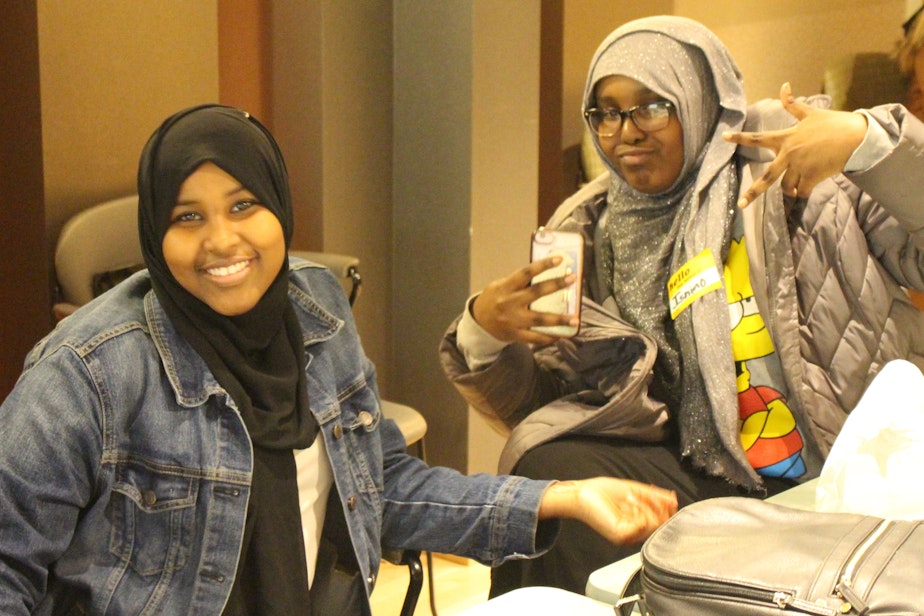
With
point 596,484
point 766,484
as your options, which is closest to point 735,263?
point 766,484

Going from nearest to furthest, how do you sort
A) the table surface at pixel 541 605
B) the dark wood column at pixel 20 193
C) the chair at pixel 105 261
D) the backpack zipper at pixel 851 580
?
the backpack zipper at pixel 851 580 < the table surface at pixel 541 605 < the dark wood column at pixel 20 193 < the chair at pixel 105 261

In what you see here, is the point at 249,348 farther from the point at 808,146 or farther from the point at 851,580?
the point at 808,146

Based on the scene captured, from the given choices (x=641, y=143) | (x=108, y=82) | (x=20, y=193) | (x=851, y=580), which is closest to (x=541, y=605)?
(x=851, y=580)

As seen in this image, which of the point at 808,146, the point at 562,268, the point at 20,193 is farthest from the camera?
the point at 20,193

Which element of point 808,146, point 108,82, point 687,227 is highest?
point 108,82

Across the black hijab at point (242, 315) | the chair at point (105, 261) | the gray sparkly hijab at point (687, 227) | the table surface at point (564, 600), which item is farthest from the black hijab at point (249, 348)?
the chair at point (105, 261)

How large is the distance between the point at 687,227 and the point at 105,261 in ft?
5.10

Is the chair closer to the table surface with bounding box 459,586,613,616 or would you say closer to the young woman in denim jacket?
the young woman in denim jacket

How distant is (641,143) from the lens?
195 cm

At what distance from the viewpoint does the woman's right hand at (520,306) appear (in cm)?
179

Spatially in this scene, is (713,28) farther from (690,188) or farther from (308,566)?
(308,566)

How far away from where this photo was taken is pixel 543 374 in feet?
6.78

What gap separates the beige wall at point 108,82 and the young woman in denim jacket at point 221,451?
56.7 inches

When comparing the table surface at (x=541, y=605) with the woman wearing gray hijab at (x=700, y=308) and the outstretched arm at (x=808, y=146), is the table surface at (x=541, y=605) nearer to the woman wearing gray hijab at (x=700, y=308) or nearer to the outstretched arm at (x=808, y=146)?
the woman wearing gray hijab at (x=700, y=308)
